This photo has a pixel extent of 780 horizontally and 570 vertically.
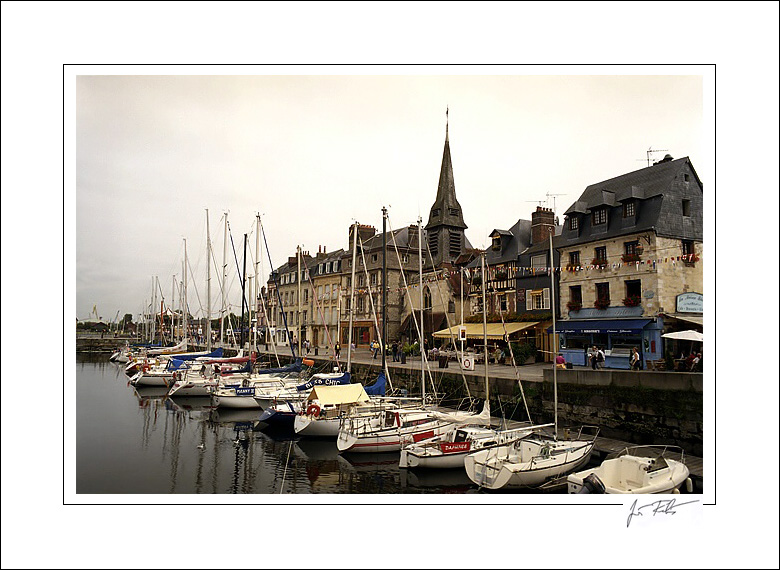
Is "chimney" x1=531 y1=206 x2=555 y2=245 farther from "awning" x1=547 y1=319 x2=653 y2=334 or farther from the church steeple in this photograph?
"awning" x1=547 y1=319 x2=653 y2=334

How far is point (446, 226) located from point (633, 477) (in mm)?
11218

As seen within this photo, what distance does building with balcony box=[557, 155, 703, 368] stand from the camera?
380 inches

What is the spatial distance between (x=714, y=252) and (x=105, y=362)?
31.8m

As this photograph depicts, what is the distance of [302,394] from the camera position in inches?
544

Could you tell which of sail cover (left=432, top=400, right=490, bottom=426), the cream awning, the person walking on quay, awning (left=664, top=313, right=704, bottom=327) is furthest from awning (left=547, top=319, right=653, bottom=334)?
the cream awning

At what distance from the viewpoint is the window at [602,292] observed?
471 inches

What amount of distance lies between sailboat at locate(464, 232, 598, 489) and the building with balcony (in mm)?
3127

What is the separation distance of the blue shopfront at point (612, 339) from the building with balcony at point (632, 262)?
0.8 inches

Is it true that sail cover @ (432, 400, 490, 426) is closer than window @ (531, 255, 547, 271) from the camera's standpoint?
Yes

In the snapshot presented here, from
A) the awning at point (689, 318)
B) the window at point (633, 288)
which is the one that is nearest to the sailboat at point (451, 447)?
the awning at point (689, 318)

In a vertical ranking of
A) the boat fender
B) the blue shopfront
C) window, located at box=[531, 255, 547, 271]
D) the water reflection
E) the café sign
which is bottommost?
the water reflection

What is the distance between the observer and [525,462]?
7.91 m

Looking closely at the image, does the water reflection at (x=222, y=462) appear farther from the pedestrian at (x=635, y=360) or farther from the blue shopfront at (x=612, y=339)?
the blue shopfront at (x=612, y=339)
